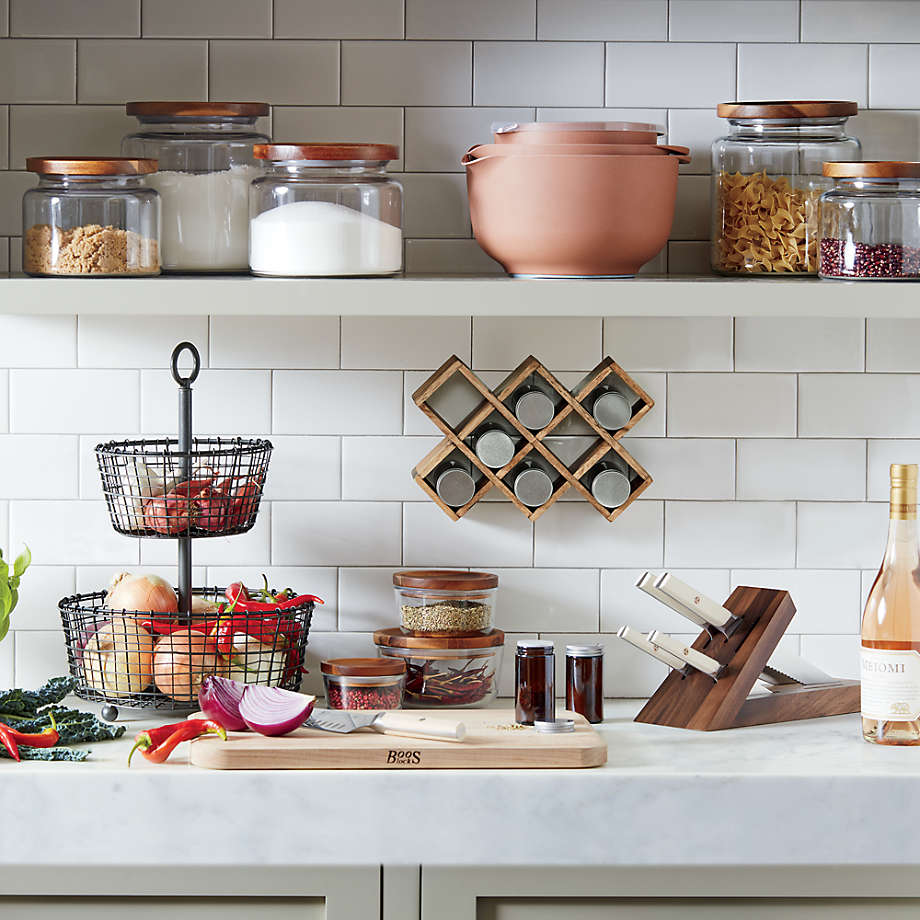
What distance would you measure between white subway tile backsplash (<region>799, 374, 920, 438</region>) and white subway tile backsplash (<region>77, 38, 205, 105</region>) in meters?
1.09

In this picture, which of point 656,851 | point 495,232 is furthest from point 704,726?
point 495,232

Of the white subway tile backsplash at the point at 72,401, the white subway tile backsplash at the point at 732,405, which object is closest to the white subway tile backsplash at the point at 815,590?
the white subway tile backsplash at the point at 732,405

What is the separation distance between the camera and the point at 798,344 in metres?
2.10

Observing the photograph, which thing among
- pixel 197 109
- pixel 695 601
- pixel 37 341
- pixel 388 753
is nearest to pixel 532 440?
pixel 695 601

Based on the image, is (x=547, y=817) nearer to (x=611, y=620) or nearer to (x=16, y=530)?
(x=611, y=620)

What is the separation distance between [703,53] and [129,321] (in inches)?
39.6

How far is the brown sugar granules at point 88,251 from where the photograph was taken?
176 cm

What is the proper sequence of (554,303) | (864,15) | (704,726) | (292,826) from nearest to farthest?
(292,826)
(554,303)
(704,726)
(864,15)

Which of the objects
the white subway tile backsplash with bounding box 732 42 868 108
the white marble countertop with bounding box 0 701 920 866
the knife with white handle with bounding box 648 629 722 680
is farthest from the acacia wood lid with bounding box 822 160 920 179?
the white marble countertop with bounding box 0 701 920 866

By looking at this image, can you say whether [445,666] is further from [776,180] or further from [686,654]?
[776,180]

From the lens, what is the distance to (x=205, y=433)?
2098mm

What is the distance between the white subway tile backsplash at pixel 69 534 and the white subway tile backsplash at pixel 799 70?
1209 millimetres

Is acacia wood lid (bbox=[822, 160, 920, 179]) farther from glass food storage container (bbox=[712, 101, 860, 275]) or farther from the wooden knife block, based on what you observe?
the wooden knife block

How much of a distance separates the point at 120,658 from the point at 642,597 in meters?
0.83
